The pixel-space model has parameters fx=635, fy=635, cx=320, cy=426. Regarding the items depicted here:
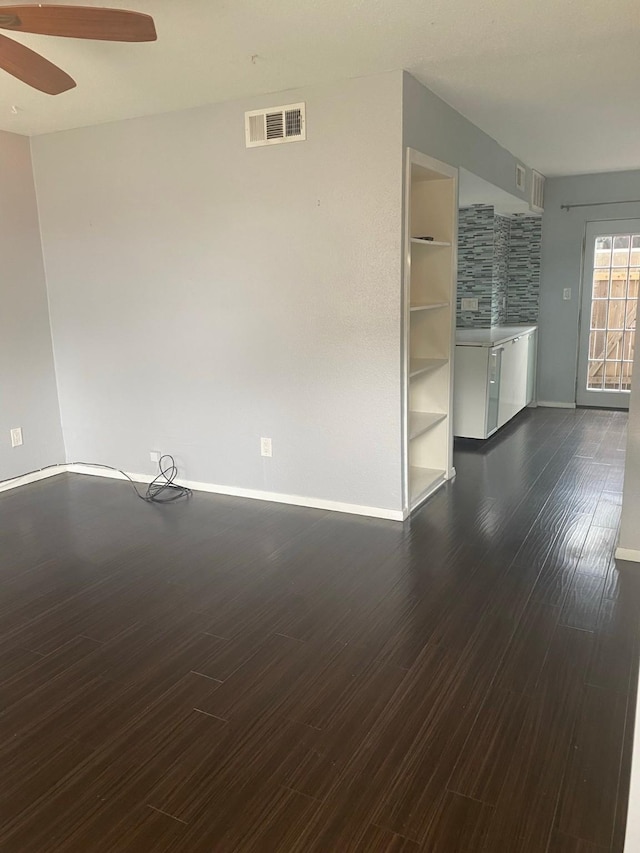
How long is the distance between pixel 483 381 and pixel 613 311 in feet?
7.88

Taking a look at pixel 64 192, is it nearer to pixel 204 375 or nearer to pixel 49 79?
pixel 204 375

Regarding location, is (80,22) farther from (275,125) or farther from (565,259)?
(565,259)

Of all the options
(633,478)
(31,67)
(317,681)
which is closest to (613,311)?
(633,478)

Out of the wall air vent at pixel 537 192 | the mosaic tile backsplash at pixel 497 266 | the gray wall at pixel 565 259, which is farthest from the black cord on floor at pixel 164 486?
the gray wall at pixel 565 259

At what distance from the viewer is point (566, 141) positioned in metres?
4.93

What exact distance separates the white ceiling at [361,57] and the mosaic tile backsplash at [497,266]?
6.34 ft

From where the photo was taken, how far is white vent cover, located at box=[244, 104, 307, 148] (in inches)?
140

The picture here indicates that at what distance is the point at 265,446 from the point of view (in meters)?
4.11

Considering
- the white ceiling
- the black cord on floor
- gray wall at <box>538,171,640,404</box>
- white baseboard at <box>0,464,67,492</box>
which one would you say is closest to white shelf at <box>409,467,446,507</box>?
the black cord on floor

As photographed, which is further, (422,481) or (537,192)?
(537,192)

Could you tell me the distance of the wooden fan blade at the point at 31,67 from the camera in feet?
7.31

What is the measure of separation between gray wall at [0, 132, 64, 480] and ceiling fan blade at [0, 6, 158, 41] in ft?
8.60

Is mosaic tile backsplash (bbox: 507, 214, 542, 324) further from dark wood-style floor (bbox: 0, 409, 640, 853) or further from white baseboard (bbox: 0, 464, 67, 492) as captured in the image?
white baseboard (bbox: 0, 464, 67, 492)

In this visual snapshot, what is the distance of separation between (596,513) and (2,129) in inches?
180
